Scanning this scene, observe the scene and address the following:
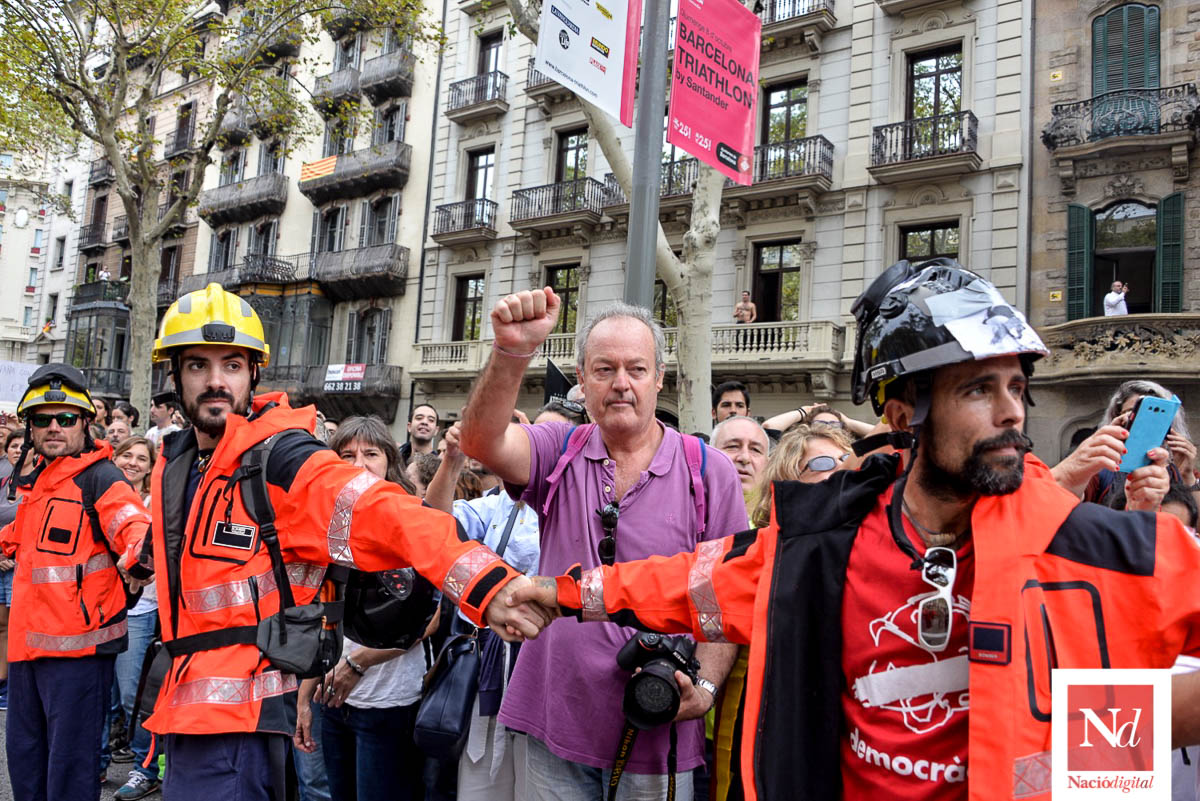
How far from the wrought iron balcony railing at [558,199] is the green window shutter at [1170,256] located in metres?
11.0

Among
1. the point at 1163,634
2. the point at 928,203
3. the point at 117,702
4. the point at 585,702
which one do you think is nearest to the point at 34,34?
the point at 117,702

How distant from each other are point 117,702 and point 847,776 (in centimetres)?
647

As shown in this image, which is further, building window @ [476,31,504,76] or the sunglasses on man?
building window @ [476,31,504,76]

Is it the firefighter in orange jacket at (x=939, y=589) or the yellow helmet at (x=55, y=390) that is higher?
the yellow helmet at (x=55, y=390)

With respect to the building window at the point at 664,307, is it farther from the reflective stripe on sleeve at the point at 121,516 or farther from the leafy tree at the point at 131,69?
the reflective stripe on sleeve at the point at 121,516

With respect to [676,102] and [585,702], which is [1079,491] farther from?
[676,102]

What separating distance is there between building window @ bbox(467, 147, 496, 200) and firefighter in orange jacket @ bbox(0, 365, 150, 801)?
1910 cm

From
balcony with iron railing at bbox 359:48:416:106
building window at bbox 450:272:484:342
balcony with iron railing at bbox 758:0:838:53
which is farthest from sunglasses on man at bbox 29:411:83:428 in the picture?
balcony with iron railing at bbox 359:48:416:106

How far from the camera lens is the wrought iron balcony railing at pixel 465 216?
22.6 m

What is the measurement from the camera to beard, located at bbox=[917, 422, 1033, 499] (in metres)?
1.78

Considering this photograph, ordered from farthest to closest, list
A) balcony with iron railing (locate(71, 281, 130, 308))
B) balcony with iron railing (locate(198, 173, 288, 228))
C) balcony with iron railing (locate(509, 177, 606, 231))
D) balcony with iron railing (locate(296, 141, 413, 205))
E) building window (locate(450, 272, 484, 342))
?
balcony with iron railing (locate(71, 281, 130, 308)), balcony with iron railing (locate(198, 173, 288, 228)), balcony with iron railing (locate(296, 141, 413, 205)), building window (locate(450, 272, 484, 342)), balcony with iron railing (locate(509, 177, 606, 231))

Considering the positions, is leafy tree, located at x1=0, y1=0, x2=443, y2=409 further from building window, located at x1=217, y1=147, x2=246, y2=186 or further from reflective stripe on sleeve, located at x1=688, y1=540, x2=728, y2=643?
reflective stripe on sleeve, located at x1=688, y1=540, x2=728, y2=643

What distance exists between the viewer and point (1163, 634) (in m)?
1.58

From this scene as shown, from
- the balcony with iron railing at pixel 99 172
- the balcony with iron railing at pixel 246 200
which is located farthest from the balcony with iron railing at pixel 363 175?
the balcony with iron railing at pixel 99 172
